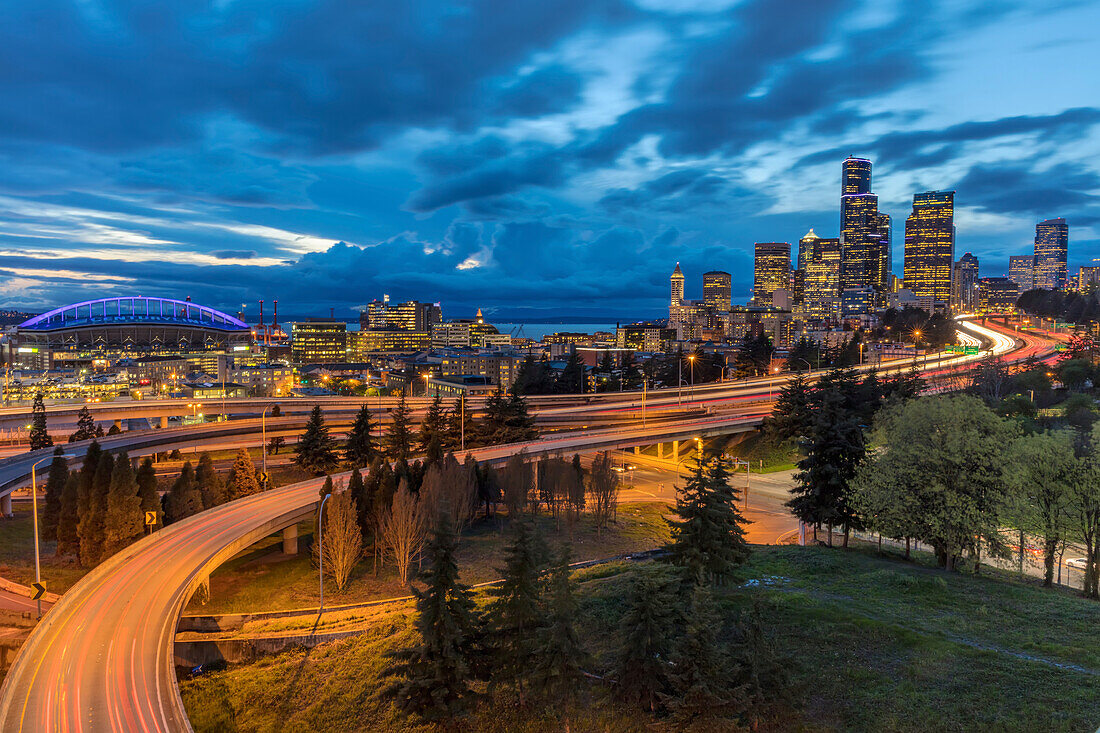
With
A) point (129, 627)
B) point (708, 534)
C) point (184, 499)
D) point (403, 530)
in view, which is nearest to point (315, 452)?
point (184, 499)

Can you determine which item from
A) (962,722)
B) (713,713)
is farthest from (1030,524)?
(713,713)

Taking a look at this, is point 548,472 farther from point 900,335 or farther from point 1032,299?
point 1032,299

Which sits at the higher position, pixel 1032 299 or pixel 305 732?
pixel 1032 299

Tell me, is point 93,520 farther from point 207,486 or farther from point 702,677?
point 702,677

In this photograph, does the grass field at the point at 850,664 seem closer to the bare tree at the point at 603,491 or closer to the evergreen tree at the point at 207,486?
the bare tree at the point at 603,491

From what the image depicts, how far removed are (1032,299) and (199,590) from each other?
212566 millimetres

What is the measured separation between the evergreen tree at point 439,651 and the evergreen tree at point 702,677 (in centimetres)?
625

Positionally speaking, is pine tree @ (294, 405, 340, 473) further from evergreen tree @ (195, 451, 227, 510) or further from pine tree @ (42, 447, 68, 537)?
pine tree @ (42, 447, 68, 537)

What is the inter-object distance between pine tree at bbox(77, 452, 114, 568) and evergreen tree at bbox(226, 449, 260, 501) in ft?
32.6

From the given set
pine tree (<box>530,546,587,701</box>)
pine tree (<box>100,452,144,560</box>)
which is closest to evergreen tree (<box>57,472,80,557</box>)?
pine tree (<box>100,452,144,560</box>)

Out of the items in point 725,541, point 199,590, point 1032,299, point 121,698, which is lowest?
point 199,590

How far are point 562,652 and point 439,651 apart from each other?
3.86m

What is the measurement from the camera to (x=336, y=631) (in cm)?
2780

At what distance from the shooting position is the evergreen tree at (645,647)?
52.0 ft
